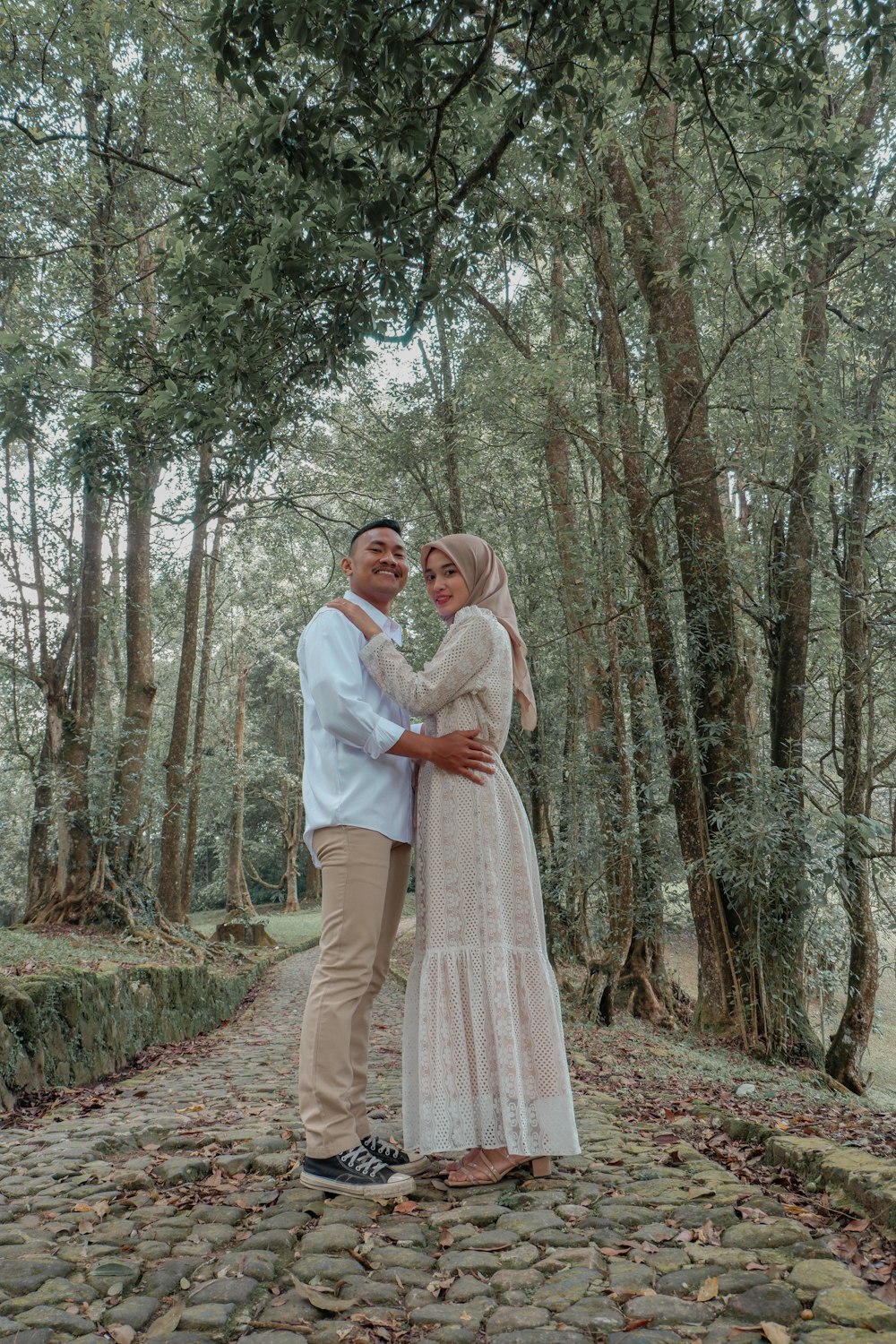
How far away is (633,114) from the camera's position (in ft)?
25.2

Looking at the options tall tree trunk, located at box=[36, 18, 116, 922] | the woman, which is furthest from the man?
tall tree trunk, located at box=[36, 18, 116, 922]

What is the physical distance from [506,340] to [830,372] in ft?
15.2

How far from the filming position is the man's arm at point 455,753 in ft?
12.0

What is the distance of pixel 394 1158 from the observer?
366cm

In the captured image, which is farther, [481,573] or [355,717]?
[481,573]

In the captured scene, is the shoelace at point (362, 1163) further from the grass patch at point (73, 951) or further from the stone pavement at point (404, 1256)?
the grass patch at point (73, 951)

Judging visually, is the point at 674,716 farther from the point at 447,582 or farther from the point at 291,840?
the point at 291,840

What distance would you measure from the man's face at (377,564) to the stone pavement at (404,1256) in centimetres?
221

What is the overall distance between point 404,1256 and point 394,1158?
30.8 inches

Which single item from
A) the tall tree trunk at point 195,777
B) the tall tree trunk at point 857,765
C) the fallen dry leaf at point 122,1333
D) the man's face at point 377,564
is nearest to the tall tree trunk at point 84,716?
the tall tree trunk at point 195,777

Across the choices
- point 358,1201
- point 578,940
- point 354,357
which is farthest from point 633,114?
point 578,940

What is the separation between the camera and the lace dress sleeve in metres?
3.67

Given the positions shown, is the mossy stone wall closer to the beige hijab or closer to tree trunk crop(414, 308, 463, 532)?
the beige hijab

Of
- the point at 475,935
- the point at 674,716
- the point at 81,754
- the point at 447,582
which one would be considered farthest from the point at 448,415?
the point at 475,935
